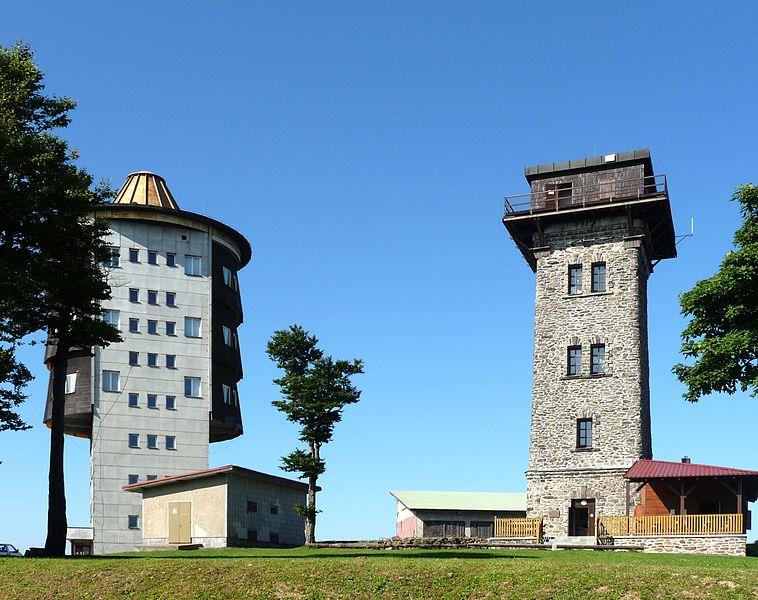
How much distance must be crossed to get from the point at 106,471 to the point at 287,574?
132 ft

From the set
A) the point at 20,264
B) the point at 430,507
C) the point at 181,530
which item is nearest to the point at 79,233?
the point at 20,264

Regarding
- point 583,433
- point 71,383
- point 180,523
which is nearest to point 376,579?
point 180,523

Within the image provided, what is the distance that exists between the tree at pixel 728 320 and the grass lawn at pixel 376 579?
11.6 metres

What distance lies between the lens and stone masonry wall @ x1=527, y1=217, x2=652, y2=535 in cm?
4734

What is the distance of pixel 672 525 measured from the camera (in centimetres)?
4244

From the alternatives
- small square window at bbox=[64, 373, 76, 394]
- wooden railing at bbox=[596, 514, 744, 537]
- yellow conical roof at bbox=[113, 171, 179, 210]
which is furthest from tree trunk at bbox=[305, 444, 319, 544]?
yellow conical roof at bbox=[113, 171, 179, 210]

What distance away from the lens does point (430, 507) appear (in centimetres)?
6344

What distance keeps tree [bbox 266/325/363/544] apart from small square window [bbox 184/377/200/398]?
14545 millimetres

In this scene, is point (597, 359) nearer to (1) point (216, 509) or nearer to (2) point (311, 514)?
(2) point (311, 514)

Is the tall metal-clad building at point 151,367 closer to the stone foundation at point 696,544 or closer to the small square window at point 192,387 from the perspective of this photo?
the small square window at point 192,387

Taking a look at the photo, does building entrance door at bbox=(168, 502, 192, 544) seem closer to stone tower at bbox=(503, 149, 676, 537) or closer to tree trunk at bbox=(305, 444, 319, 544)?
tree trunk at bbox=(305, 444, 319, 544)

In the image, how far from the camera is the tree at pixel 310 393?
51125 mm

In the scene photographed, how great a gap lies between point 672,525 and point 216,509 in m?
20.9

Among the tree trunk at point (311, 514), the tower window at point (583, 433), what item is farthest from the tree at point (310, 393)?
the tower window at point (583, 433)
